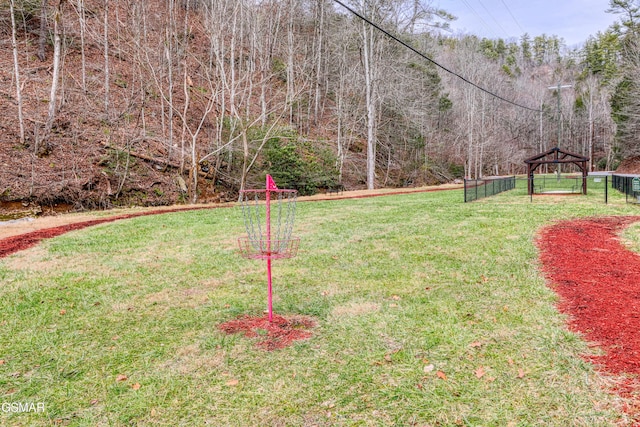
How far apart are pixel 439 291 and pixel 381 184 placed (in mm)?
27046

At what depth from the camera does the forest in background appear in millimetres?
18516

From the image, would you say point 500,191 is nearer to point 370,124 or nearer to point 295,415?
→ point 370,124

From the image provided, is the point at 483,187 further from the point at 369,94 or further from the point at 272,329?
the point at 272,329

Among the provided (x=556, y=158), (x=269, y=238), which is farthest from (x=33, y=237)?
(x=556, y=158)

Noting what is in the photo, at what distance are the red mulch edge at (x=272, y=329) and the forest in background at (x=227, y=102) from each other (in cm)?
1091

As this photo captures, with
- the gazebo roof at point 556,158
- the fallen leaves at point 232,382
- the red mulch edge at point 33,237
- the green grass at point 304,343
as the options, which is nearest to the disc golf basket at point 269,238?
the green grass at point 304,343

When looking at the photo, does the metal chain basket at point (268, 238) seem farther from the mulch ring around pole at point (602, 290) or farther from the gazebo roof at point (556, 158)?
the gazebo roof at point (556, 158)

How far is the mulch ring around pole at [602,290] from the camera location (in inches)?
140

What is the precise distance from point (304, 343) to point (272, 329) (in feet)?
1.53

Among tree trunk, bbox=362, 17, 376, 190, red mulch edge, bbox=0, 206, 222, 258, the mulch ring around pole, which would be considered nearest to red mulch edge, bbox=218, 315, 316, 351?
the mulch ring around pole

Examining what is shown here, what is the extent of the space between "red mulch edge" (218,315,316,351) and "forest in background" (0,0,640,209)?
35.8ft

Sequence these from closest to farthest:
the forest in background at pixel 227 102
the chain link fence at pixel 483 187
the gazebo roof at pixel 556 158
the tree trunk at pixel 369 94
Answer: the chain link fence at pixel 483 187 → the forest in background at pixel 227 102 → the gazebo roof at pixel 556 158 → the tree trunk at pixel 369 94

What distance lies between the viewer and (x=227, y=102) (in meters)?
25.5

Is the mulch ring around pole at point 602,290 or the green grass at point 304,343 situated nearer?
the green grass at point 304,343
